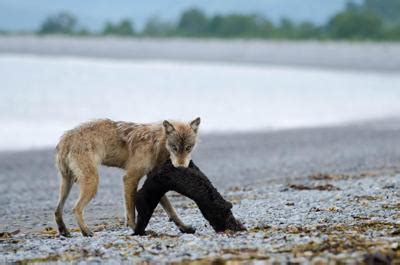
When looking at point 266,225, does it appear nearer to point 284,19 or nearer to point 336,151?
point 336,151

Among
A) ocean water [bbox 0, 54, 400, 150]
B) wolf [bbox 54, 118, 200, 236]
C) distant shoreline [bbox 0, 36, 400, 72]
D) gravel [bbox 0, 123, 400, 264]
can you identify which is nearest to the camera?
gravel [bbox 0, 123, 400, 264]

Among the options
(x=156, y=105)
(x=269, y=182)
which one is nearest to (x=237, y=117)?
(x=156, y=105)

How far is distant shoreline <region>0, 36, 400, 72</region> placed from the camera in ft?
233

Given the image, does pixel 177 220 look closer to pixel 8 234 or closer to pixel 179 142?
pixel 179 142

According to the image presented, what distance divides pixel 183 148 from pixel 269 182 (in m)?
7.97

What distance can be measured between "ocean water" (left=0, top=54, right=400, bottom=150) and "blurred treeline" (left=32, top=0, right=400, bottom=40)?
61.7 ft

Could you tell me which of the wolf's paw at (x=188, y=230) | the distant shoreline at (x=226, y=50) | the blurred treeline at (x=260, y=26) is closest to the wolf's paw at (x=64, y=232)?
the wolf's paw at (x=188, y=230)

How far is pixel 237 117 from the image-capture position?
125ft

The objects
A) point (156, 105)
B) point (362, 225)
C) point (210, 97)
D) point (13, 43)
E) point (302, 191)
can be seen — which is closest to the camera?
point (362, 225)

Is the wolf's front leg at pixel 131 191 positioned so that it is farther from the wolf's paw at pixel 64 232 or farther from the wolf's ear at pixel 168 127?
the wolf's paw at pixel 64 232

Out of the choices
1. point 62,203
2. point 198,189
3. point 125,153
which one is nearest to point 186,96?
point 125,153

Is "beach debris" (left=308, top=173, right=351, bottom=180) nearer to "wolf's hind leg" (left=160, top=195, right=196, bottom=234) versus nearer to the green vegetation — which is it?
"wolf's hind leg" (left=160, top=195, right=196, bottom=234)

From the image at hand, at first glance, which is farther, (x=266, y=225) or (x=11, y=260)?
(x=266, y=225)

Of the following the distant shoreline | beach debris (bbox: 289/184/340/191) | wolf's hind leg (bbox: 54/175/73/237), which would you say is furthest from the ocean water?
wolf's hind leg (bbox: 54/175/73/237)
